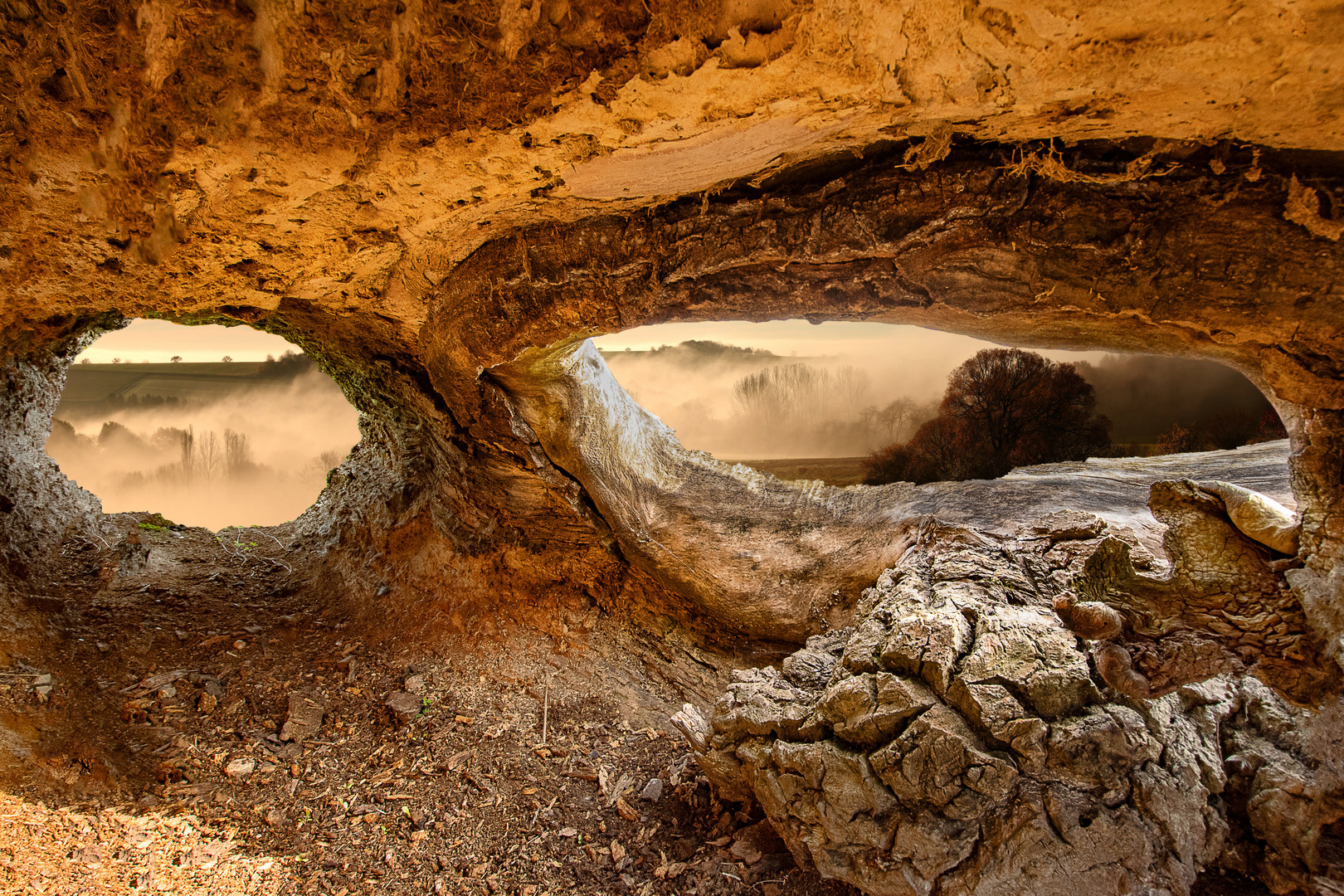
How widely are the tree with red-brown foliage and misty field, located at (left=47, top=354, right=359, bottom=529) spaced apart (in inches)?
217

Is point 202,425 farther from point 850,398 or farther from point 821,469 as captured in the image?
point 850,398

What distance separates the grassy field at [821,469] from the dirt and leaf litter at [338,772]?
1561 mm

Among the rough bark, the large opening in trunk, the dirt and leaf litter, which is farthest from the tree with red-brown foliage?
the large opening in trunk

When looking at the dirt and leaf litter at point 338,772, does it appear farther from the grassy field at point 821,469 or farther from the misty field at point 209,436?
the misty field at point 209,436

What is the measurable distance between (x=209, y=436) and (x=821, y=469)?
18.9 ft

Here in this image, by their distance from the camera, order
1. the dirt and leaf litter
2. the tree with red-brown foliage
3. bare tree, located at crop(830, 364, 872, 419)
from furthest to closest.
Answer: bare tree, located at crop(830, 364, 872, 419) → the tree with red-brown foliage → the dirt and leaf litter

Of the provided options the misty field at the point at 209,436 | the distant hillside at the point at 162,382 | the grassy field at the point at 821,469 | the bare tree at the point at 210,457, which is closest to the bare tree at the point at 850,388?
the grassy field at the point at 821,469

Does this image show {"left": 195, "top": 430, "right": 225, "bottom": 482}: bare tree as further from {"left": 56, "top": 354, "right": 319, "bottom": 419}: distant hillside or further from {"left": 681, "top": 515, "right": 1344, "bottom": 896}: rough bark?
{"left": 681, "top": 515, "right": 1344, "bottom": 896}: rough bark

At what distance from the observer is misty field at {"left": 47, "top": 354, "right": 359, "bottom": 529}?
572 centimetres

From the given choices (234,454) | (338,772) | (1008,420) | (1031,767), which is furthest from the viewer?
(234,454)

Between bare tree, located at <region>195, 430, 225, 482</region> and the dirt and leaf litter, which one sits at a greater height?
bare tree, located at <region>195, 430, 225, 482</region>

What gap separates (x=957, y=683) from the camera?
5.39 feet

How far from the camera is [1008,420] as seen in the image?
3.15 metres

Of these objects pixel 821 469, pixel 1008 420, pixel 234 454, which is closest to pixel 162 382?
pixel 234 454
